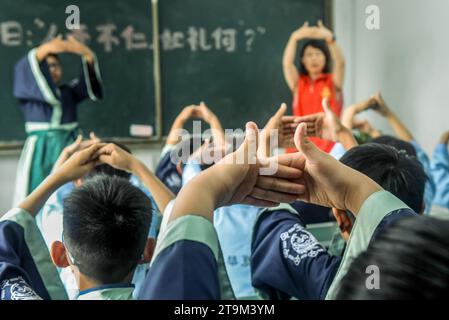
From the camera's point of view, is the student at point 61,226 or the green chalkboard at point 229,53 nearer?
the student at point 61,226

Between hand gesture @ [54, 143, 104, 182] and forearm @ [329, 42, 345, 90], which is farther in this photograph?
forearm @ [329, 42, 345, 90]

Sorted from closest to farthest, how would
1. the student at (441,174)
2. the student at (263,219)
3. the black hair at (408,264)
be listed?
the black hair at (408,264), the student at (263,219), the student at (441,174)

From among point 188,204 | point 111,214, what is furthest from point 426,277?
point 111,214

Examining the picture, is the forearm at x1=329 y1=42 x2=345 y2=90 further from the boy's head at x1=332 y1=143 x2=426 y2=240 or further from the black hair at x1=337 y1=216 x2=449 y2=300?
the black hair at x1=337 y1=216 x2=449 y2=300

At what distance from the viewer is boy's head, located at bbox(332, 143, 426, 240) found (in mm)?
915

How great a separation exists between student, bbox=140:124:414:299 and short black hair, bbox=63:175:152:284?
0.23 meters

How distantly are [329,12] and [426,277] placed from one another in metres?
2.91

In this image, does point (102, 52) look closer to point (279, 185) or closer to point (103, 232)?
point (103, 232)

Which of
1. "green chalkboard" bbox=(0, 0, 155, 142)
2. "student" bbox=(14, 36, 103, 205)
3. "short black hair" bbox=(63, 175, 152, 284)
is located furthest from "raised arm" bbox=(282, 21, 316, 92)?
"short black hair" bbox=(63, 175, 152, 284)

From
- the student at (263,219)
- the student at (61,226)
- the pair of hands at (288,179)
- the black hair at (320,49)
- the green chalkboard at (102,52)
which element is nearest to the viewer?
the student at (263,219)

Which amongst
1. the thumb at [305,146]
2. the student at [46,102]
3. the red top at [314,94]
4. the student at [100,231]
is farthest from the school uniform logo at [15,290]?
the red top at [314,94]

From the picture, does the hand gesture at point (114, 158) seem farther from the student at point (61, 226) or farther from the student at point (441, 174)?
the student at point (441, 174)

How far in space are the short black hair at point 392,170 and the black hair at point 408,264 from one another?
0.49m

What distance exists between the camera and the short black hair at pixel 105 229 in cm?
82
